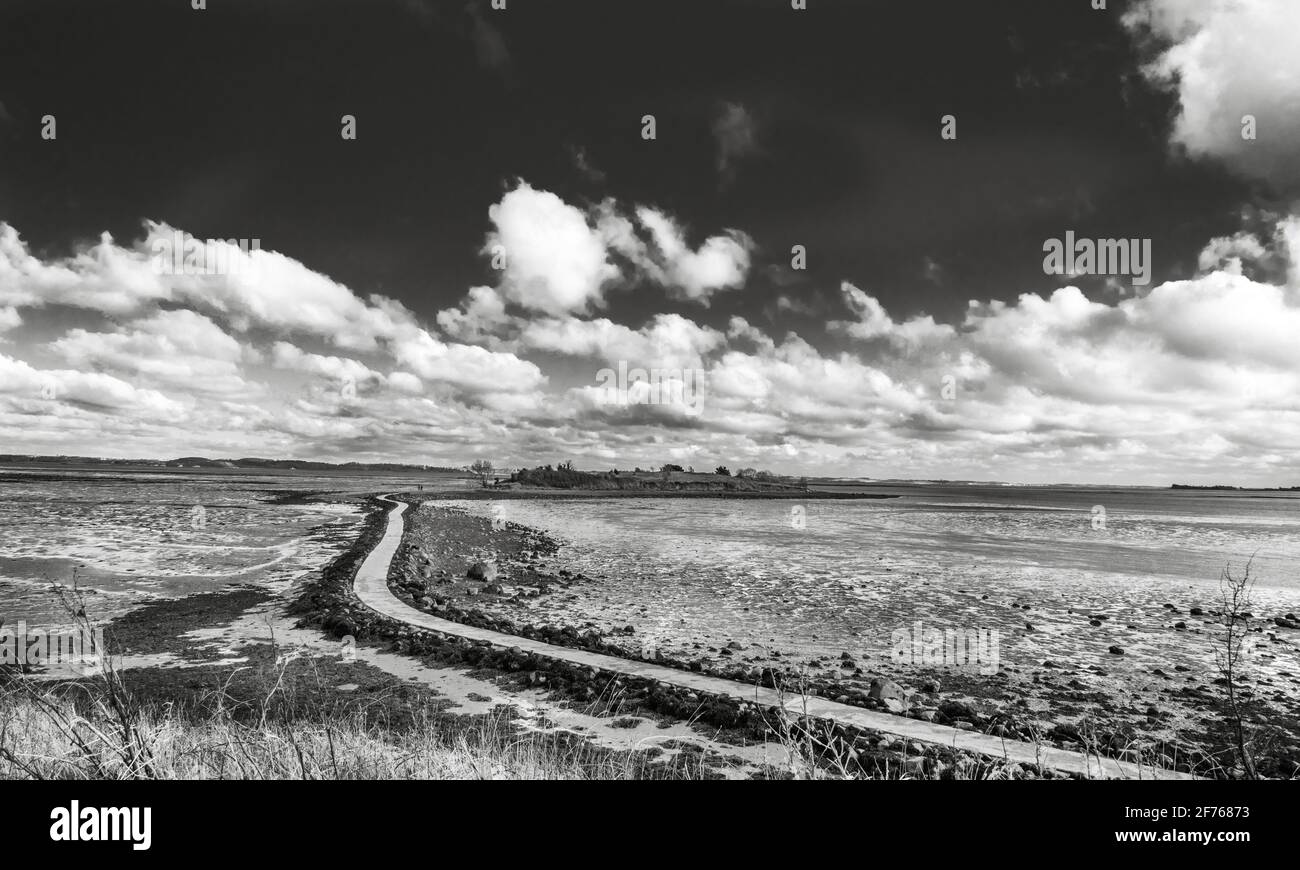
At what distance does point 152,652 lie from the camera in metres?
10.2

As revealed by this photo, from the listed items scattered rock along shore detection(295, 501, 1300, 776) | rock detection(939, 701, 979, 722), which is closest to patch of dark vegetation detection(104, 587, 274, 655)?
scattered rock along shore detection(295, 501, 1300, 776)

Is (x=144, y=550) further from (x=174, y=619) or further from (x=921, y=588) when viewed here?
(x=921, y=588)

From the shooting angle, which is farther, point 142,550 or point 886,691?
point 142,550

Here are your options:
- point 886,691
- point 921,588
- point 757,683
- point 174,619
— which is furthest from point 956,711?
point 174,619

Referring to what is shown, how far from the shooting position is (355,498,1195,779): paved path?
6.02 meters

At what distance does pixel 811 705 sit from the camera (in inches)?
317

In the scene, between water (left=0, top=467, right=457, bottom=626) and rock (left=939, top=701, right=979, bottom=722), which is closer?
rock (left=939, top=701, right=979, bottom=722)

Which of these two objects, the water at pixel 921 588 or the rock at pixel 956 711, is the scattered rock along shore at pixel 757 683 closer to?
the rock at pixel 956 711

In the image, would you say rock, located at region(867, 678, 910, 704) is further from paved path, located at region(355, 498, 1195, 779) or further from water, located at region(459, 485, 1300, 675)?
water, located at region(459, 485, 1300, 675)

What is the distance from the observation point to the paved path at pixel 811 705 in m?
6.02

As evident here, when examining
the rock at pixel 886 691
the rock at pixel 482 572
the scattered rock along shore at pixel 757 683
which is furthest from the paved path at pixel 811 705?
the rock at pixel 482 572

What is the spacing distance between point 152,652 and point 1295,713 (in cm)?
1921

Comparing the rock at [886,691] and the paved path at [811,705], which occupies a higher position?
the paved path at [811,705]
